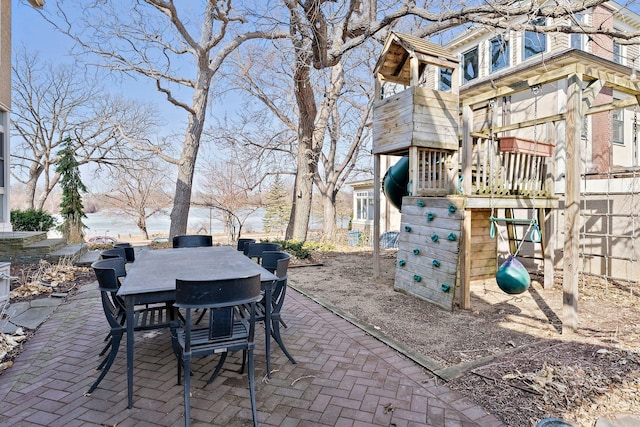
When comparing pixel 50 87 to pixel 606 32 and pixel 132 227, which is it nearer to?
pixel 132 227

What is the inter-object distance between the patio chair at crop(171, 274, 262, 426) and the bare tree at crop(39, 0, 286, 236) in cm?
831

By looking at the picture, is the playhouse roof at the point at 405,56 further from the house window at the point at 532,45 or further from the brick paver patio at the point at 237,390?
the house window at the point at 532,45

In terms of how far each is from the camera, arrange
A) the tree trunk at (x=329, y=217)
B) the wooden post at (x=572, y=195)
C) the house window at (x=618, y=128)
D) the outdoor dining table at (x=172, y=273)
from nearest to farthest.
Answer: the outdoor dining table at (x=172, y=273) < the wooden post at (x=572, y=195) < the house window at (x=618, y=128) < the tree trunk at (x=329, y=217)

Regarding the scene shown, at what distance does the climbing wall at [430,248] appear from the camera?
4.87m

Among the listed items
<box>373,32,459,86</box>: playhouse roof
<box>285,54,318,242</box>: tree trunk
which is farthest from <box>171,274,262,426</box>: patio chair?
<box>285,54,318,242</box>: tree trunk

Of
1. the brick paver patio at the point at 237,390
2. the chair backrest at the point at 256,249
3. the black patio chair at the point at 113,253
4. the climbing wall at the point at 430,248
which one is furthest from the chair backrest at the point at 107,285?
the climbing wall at the point at 430,248

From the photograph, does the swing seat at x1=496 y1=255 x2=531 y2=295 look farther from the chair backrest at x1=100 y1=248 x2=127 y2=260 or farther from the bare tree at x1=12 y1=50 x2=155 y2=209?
the bare tree at x1=12 y1=50 x2=155 y2=209

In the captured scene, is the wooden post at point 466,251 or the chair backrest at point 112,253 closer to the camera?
the chair backrest at point 112,253

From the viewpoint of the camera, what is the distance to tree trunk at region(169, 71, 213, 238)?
10547 millimetres

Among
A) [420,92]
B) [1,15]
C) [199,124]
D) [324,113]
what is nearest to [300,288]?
[420,92]

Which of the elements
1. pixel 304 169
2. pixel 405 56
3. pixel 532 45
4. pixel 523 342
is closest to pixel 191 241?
pixel 523 342

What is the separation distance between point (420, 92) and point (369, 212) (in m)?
13.6

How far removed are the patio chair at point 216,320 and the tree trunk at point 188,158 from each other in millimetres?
8460

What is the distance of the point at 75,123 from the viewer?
798 inches
